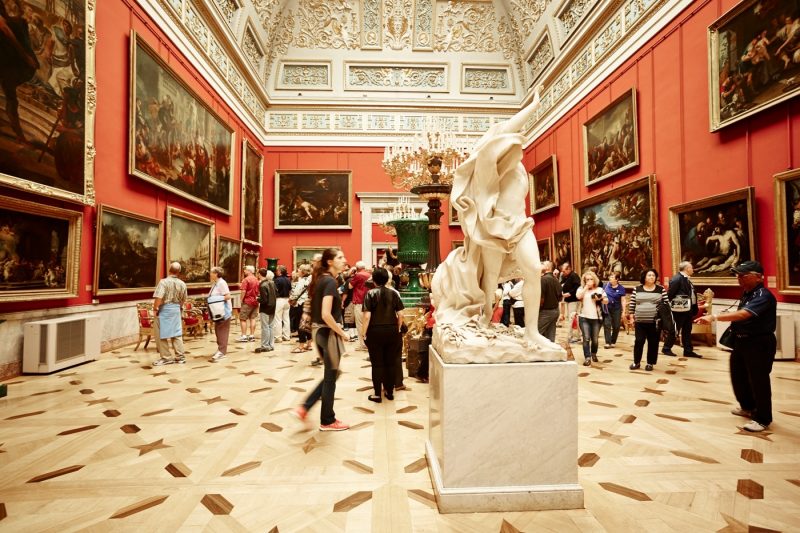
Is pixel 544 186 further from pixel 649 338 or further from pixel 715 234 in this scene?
pixel 649 338

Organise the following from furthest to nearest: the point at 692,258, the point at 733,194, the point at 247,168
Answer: the point at 247,168, the point at 692,258, the point at 733,194

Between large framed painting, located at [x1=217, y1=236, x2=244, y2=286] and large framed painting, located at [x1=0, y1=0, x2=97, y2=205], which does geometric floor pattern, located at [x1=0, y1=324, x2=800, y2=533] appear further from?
large framed painting, located at [x1=217, y1=236, x2=244, y2=286]

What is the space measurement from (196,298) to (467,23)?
1490 centimetres

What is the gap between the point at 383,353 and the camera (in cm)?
451

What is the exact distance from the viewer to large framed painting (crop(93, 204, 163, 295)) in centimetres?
678

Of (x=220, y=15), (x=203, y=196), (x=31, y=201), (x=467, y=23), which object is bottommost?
(x=31, y=201)

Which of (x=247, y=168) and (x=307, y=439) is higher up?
(x=247, y=168)

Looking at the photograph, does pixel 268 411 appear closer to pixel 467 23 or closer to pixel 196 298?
pixel 196 298

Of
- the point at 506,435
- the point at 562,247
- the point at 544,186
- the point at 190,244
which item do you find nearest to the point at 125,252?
the point at 190,244

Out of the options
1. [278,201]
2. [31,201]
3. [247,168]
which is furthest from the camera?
[278,201]

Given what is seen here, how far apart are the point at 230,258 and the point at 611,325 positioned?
10.7m

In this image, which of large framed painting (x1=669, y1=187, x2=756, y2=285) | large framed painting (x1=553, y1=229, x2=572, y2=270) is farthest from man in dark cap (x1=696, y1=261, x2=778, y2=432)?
large framed painting (x1=553, y1=229, x2=572, y2=270)

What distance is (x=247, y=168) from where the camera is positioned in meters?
14.0

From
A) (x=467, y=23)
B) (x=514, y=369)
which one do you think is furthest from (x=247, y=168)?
(x=514, y=369)
